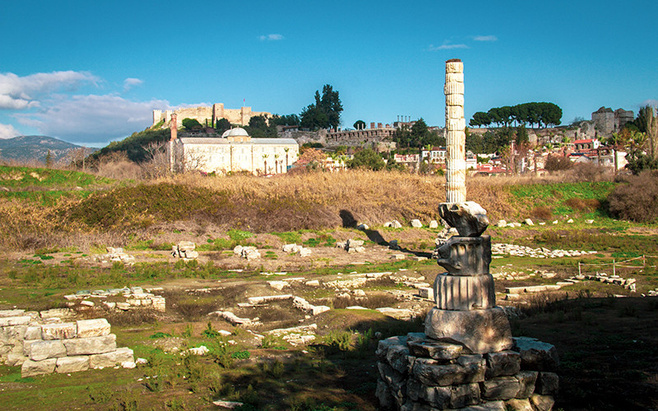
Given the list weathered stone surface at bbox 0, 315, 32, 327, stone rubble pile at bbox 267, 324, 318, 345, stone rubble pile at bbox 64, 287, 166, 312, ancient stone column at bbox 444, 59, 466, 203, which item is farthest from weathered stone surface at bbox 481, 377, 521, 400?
ancient stone column at bbox 444, 59, 466, 203

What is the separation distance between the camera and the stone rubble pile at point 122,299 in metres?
10.9

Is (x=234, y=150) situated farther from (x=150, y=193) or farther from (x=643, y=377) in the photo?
(x=643, y=377)

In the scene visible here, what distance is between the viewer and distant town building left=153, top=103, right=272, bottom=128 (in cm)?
10119

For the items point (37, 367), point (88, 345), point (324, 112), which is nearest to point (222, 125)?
point (324, 112)

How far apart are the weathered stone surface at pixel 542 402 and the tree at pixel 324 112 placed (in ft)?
335

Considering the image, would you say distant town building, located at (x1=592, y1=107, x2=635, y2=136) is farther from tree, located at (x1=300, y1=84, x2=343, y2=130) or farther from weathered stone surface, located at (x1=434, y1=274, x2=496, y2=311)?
weathered stone surface, located at (x1=434, y1=274, x2=496, y2=311)

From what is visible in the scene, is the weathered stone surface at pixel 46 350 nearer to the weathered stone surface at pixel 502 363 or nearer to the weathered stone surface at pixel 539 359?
the weathered stone surface at pixel 502 363

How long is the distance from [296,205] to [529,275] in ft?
42.8

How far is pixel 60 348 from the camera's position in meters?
7.27

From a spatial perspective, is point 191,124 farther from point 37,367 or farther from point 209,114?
point 37,367

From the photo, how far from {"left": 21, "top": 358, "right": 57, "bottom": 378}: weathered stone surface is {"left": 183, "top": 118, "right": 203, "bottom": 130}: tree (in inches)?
3562

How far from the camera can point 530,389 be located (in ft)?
19.1

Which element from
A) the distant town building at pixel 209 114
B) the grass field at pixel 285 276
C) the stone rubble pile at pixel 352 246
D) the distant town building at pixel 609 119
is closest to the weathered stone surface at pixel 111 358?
the grass field at pixel 285 276

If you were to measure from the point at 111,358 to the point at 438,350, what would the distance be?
15.1 feet
